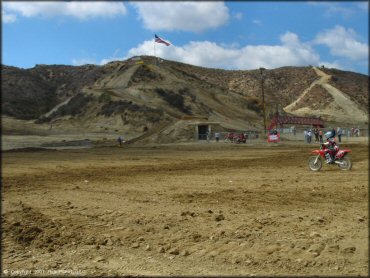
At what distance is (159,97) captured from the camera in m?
78.2

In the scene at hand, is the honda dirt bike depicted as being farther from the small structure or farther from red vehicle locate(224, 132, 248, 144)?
the small structure

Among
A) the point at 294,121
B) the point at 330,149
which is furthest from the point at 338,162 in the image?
the point at 294,121

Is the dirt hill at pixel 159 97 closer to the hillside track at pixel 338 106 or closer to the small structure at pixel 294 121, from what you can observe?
the hillside track at pixel 338 106

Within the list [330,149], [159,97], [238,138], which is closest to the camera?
[330,149]

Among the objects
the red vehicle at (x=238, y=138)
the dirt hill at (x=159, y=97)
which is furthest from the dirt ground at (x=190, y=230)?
the dirt hill at (x=159, y=97)

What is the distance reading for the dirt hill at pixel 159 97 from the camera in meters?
67.9

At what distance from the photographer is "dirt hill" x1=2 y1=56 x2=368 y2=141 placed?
67.9 meters

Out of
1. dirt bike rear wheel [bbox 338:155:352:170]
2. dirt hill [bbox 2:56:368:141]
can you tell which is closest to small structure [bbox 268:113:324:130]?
dirt hill [bbox 2:56:368:141]

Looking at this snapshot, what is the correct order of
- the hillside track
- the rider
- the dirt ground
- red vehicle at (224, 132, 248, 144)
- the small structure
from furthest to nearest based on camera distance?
the hillside track, the small structure, red vehicle at (224, 132, 248, 144), the rider, the dirt ground

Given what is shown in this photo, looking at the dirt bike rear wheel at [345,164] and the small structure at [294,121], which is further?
the small structure at [294,121]

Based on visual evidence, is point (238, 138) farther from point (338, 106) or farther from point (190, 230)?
point (338, 106)

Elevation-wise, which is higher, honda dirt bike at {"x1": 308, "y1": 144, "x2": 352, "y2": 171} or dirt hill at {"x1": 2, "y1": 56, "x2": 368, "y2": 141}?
dirt hill at {"x1": 2, "y1": 56, "x2": 368, "y2": 141}

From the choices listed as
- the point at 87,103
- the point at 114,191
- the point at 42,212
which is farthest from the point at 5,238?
the point at 87,103

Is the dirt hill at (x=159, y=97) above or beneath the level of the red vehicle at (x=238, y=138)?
above
